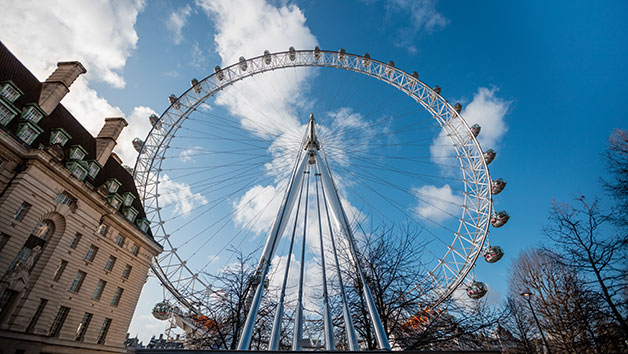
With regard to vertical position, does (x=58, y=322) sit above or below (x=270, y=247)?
below

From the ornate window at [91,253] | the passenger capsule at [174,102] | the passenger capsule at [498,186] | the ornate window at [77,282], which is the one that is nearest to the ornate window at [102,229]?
the ornate window at [91,253]

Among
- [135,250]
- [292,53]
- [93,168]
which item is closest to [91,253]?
[135,250]

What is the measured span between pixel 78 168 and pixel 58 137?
3.09 metres

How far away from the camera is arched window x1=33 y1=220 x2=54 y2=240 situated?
74.7ft

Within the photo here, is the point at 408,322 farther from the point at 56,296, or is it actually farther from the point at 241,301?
the point at 56,296

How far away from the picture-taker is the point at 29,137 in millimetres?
22516

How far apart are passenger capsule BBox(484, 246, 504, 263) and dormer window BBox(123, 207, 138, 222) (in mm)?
34603

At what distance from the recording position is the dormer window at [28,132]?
2203 centimetres

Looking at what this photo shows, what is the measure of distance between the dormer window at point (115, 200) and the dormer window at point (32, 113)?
28.1 feet

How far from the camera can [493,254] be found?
23375 millimetres

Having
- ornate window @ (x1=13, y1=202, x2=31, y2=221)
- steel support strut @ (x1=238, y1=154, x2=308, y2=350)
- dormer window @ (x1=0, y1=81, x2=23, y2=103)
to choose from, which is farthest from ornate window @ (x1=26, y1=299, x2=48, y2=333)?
steel support strut @ (x1=238, y1=154, x2=308, y2=350)

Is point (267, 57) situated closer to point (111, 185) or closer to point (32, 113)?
point (111, 185)

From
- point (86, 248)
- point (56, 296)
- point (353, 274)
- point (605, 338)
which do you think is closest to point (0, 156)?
point (86, 248)

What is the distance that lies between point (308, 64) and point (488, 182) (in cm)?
2224
